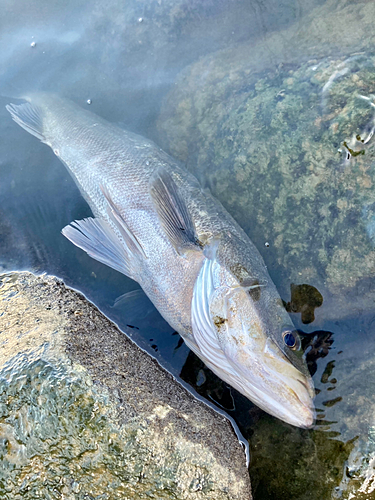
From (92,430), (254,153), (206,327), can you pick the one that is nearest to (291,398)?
(206,327)

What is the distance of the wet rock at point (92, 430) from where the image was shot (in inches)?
79.5

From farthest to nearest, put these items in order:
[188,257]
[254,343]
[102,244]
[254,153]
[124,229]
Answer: [254,153] → [102,244] → [124,229] → [188,257] → [254,343]

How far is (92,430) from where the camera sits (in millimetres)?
2096

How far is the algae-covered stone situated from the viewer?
9.63 ft

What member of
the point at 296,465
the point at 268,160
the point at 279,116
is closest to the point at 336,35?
the point at 279,116

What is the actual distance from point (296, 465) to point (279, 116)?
9.62ft

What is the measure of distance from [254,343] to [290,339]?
11.0 inches

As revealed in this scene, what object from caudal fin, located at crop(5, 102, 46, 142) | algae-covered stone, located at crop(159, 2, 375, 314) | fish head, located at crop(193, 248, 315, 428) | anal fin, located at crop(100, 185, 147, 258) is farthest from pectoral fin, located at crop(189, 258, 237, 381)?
caudal fin, located at crop(5, 102, 46, 142)

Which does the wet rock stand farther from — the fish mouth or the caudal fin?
the caudal fin

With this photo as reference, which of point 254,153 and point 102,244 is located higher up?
point 254,153

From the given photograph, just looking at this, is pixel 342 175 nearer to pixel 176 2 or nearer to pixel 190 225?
pixel 190 225

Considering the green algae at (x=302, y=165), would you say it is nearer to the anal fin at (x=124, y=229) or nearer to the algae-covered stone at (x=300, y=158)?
the algae-covered stone at (x=300, y=158)

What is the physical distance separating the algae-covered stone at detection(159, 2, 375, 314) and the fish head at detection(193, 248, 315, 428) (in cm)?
65

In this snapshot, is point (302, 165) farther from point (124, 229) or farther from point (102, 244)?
point (102, 244)
